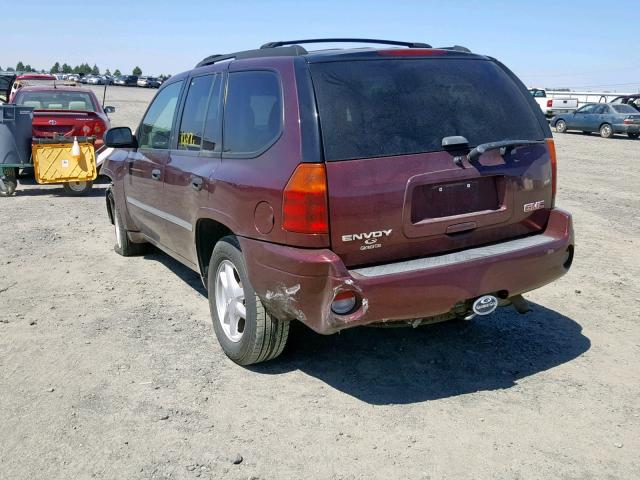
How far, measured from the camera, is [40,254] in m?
7.09

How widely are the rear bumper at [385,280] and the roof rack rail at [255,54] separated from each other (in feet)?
3.76

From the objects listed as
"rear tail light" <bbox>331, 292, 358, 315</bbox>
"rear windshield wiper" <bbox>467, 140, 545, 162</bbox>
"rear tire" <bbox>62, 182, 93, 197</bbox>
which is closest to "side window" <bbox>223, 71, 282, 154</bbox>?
"rear tail light" <bbox>331, 292, 358, 315</bbox>

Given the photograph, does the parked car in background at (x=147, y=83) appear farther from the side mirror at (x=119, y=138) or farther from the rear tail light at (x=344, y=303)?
the rear tail light at (x=344, y=303)

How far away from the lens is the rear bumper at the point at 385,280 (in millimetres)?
3291

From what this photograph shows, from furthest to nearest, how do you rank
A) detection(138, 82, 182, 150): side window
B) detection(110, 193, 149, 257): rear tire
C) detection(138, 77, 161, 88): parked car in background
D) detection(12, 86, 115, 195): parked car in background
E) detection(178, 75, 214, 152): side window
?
1. detection(138, 77, 161, 88): parked car in background
2. detection(12, 86, 115, 195): parked car in background
3. detection(110, 193, 149, 257): rear tire
4. detection(138, 82, 182, 150): side window
5. detection(178, 75, 214, 152): side window

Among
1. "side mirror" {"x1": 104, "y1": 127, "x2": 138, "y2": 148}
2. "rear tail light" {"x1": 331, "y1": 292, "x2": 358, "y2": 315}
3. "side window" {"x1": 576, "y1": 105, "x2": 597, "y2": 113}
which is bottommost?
"side window" {"x1": 576, "y1": 105, "x2": 597, "y2": 113}

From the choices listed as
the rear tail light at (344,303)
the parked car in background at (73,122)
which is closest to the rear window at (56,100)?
the parked car in background at (73,122)

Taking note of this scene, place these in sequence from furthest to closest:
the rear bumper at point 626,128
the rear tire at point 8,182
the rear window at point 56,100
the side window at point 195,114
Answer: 1. the rear bumper at point 626,128
2. the rear window at point 56,100
3. the rear tire at point 8,182
4. the side window at point 195,114

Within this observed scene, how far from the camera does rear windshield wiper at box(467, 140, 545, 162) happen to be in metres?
3.63

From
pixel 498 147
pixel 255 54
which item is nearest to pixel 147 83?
pixel 255 54

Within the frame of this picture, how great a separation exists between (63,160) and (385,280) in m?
8.94

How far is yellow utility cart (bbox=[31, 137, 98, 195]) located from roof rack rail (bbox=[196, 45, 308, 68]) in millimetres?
6458

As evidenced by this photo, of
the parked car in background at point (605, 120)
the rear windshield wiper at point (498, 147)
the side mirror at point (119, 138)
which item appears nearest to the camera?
the rear windshield wiper at point (498, 147)

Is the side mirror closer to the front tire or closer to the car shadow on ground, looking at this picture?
the front tire
